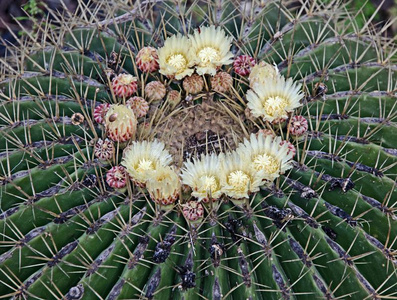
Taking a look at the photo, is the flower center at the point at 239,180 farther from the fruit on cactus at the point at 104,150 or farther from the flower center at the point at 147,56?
the flower center at the point at 147,56

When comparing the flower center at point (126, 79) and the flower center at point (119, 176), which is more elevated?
the flower center at point (126, 79)

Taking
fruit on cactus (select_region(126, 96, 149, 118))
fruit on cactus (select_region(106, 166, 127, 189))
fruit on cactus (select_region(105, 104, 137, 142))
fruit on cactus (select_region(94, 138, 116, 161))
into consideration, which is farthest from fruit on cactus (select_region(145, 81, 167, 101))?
fruit on cactus (select_region(106, 166, 127, 189))

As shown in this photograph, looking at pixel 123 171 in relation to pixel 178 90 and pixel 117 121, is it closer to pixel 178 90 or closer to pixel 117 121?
pixel 117 121

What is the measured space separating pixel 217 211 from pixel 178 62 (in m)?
0.66

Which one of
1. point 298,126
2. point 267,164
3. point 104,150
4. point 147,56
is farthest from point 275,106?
point 104,150

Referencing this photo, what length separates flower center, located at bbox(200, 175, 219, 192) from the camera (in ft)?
5.68

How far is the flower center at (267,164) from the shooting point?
1776mm

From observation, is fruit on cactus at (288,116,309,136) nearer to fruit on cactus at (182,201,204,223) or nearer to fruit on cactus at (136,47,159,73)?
fruit on cactus at (182,201,204,223)

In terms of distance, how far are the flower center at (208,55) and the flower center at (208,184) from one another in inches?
21.0

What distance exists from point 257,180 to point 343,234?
35 centimetres

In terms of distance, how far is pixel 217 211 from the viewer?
70.1 inches

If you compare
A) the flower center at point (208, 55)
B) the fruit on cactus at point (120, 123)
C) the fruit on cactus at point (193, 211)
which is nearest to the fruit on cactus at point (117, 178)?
the fruit on cactus at point (120, 123)

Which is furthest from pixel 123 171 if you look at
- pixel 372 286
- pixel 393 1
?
pixel 393 1

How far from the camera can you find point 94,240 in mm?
1702
